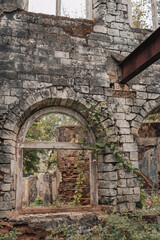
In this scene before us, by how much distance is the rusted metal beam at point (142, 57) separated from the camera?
4438 mm

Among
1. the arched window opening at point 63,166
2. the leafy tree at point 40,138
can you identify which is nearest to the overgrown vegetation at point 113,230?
the arched window opening at point 63,166

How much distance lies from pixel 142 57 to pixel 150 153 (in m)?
6.80

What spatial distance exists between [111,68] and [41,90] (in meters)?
1.70

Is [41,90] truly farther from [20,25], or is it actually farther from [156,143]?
[156,143]

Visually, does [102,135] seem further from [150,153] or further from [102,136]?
[150,153]

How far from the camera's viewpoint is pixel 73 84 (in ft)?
17.6

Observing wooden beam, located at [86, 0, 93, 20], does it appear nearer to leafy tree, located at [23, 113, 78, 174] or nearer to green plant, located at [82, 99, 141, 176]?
green plant, located at [82, 99, 141, 176]

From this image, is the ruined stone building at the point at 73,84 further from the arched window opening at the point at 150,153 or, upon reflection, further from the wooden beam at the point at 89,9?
the arched window opening at the point at 150,153

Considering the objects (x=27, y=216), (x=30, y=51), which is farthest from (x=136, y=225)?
(x=30, y=51)

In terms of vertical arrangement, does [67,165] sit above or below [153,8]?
below

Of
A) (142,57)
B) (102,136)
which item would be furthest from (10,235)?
(142,57)

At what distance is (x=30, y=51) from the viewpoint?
17.2 feet

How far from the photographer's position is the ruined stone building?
16.2 ft

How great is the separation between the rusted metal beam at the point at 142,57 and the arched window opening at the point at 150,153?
3180 mm
